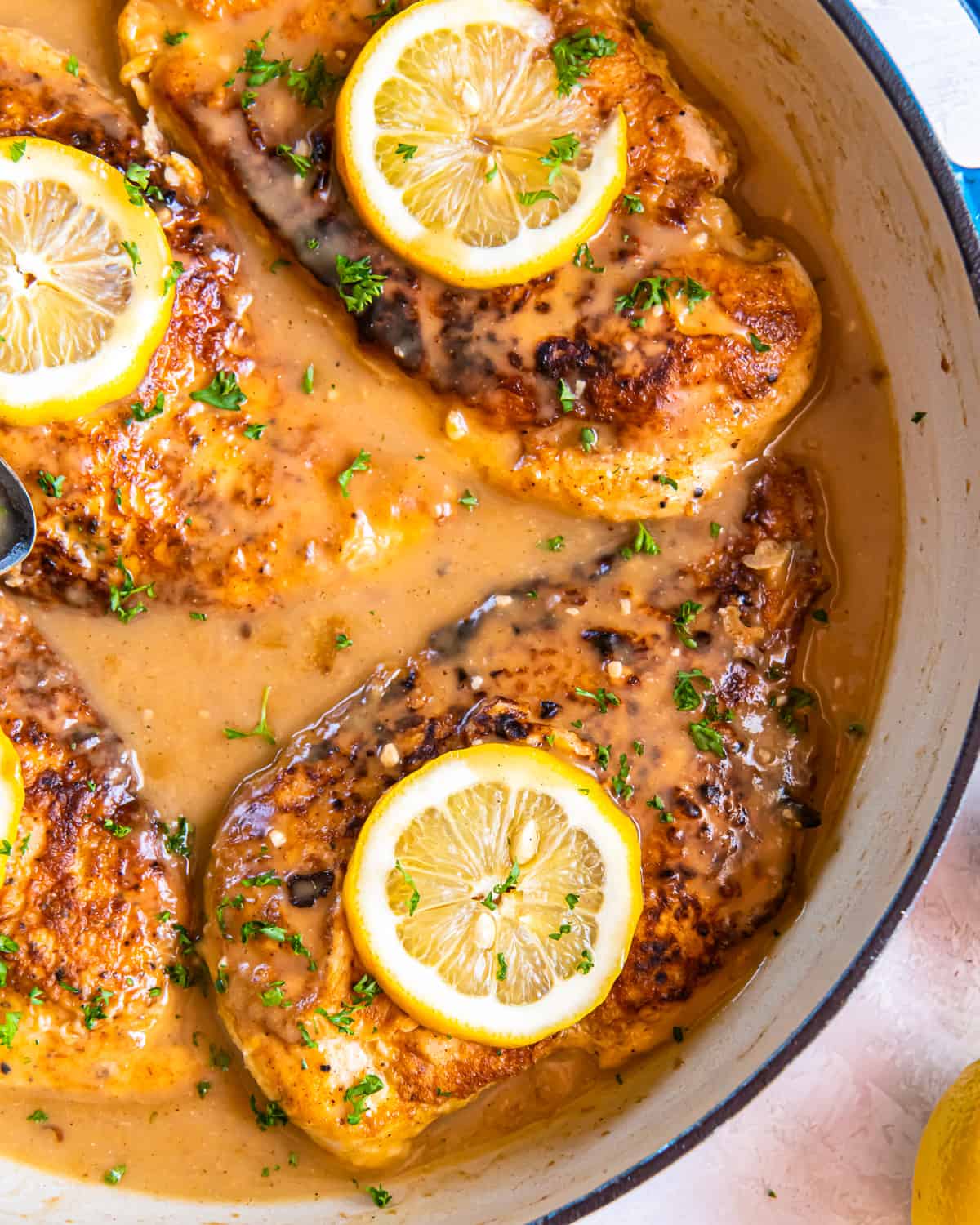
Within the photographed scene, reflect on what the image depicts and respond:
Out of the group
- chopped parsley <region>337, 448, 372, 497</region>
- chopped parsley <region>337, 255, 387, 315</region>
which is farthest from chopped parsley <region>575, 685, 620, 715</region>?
chopped parsley <region>337, 255, 387, 315</region>

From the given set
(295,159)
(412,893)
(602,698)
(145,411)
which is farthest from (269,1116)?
(295,159)

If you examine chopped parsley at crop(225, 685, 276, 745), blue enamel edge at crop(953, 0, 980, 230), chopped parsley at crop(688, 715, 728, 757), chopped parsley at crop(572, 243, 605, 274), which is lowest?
chopped parsley at crop(225, 685, 276, 745)

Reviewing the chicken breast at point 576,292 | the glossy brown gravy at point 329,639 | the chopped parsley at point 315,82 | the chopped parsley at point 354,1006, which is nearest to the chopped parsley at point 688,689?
the glossy brown gravy at point 329,639

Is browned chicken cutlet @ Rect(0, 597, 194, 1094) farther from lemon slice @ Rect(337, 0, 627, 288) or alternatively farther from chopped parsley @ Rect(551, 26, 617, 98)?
chopped parsley @ Rect(551, 26, 617, 98)

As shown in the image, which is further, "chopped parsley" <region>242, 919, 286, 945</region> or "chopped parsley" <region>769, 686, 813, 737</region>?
"chopped parsley" <region>769, 686, 813, 737</region>

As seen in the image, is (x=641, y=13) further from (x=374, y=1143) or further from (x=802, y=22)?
(x=374, y=1143)

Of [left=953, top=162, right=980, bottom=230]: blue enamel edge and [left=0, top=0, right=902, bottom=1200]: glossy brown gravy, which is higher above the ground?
[left=953, top=162, right=980, bottom=230]: blue enamel edge

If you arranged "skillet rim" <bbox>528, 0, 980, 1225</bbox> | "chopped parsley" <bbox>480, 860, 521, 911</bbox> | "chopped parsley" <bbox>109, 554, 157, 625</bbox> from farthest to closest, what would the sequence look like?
"chopped parsley" <bbox>109, 554, 157, 625</bbox> < "chopped parsley" <bbox>480, 860, 521, 911</bbox> < "skillet rim" <bbox>528, 0, 980, 1225</bbox>
